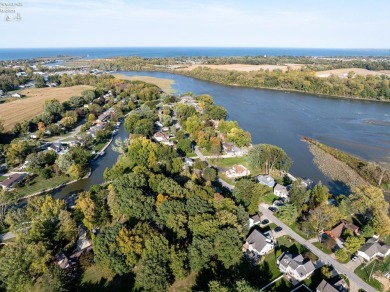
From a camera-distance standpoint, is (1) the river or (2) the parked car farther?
(1) the river

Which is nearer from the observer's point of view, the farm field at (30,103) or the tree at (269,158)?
the tree at (269,158)

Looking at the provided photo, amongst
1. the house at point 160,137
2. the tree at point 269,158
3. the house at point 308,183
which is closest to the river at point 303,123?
the house at point 308,183

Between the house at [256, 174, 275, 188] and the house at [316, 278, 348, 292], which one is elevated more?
the house at [256, 174, 275, 188]

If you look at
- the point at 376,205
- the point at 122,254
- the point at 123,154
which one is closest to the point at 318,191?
the point at 376,205

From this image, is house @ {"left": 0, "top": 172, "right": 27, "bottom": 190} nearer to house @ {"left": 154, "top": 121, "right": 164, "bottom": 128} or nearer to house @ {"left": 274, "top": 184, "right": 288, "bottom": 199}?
house @ {"left": 154, "top": 121, "right": 164, "bottom": 128}

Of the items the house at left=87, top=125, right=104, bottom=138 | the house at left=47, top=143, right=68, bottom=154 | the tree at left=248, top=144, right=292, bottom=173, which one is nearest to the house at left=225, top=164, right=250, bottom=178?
the tree at left=248, top=144, right=292, bottom=173

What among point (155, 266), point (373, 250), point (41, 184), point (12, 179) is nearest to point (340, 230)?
point (373, 250)

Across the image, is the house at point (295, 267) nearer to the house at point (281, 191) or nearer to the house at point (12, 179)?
the house at point (281, 191)
